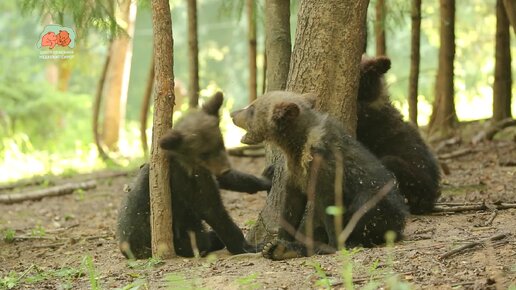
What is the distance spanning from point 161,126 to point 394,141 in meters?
3.25

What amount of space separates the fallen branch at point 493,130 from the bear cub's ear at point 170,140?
8.13 meters

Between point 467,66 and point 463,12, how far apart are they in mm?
3135

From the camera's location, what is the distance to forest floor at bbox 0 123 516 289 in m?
5.11

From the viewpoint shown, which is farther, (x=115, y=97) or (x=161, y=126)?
(x=115, y=97)

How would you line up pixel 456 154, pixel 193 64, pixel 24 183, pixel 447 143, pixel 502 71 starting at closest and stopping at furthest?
pixel 193 64
pixel 456 154
pixel 447 143
pixel 502 71
pixel 24 183

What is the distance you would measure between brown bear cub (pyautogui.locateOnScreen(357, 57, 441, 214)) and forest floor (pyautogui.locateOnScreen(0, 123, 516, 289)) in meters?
0.31

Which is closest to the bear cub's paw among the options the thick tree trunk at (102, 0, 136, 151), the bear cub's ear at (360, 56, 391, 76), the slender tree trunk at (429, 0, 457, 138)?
the bear cub's ear at (360, 56, 391, 76)

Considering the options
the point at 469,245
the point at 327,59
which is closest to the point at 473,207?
the point at 327,59

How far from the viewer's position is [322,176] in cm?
657

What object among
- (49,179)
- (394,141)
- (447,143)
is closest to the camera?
(394,141)

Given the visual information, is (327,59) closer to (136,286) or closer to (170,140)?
(170,140)

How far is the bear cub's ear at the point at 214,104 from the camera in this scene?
24.4ft

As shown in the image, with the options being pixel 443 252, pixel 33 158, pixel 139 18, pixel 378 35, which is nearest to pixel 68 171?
pixel 33 158

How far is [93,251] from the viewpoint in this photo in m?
8.27
